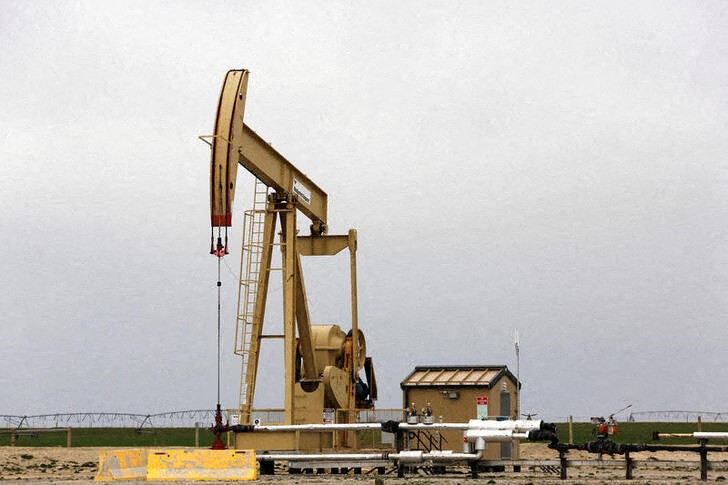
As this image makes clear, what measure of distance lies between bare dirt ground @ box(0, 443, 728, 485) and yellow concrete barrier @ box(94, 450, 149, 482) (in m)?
0.37

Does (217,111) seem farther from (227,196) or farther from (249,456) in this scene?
(249,456)

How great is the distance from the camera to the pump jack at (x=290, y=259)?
2364cm

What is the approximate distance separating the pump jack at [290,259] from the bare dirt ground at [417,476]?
3359 millimetres

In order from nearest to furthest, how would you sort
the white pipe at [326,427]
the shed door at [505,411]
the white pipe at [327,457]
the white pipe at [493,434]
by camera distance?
the white pipe at [493,434] → the white pipe at [326,427] → the white pipe at [327,457] → the shed door at [505,411]

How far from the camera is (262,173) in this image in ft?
84.4

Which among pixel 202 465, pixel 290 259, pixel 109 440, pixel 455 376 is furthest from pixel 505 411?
pixel 109 440

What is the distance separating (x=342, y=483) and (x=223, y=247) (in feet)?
19.7

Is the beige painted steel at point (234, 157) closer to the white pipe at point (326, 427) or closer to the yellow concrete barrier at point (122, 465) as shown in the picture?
the white pipe at point (326, 427)

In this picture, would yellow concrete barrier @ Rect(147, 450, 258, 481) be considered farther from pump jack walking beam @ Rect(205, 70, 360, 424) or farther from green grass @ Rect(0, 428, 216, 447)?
green grass @ Rect(0, 428, 216, 447)

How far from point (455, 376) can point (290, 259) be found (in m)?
5.18

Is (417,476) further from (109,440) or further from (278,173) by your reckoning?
(109,440)

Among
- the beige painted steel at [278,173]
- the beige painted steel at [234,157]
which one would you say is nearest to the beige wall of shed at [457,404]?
the beige painted steel at [278,173]

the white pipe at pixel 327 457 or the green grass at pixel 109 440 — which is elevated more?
the green grass at pixel 109 440

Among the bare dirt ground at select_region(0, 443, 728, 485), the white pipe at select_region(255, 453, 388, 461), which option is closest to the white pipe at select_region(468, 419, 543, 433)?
the bare dirt ground at select_region(0, 443, 728, 485)
